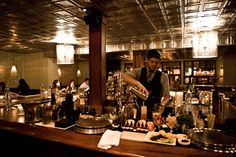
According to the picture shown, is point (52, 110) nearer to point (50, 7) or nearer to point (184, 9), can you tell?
point (50, 7)

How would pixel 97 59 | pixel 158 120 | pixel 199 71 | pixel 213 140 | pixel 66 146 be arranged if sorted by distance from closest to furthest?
pixel 213 140, pixel 66 146, pixel 158 120, pixel 97 59, pixel 199 71

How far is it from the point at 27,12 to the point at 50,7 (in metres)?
0.53

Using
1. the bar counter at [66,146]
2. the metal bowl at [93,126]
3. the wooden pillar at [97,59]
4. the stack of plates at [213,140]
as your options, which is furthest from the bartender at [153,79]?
the bar counter at [66,146]

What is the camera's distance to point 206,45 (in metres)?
3.96

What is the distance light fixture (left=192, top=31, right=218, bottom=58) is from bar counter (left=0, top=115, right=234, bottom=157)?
10.1ft

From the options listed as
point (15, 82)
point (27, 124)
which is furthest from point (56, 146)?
point (15, 82)

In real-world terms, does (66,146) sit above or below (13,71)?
below

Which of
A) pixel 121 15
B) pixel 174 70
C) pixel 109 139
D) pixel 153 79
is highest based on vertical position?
pixel 121 15

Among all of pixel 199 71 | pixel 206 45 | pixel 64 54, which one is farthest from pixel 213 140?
pixel 199 71

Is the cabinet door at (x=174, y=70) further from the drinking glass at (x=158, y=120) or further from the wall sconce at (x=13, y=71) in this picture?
the drinking glass at (x=158, y=120)

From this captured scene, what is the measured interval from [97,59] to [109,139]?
152 centimetres

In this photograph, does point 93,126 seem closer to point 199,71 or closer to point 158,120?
point 158,120

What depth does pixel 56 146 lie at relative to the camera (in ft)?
5.69

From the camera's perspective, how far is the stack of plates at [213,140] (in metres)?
1.28
